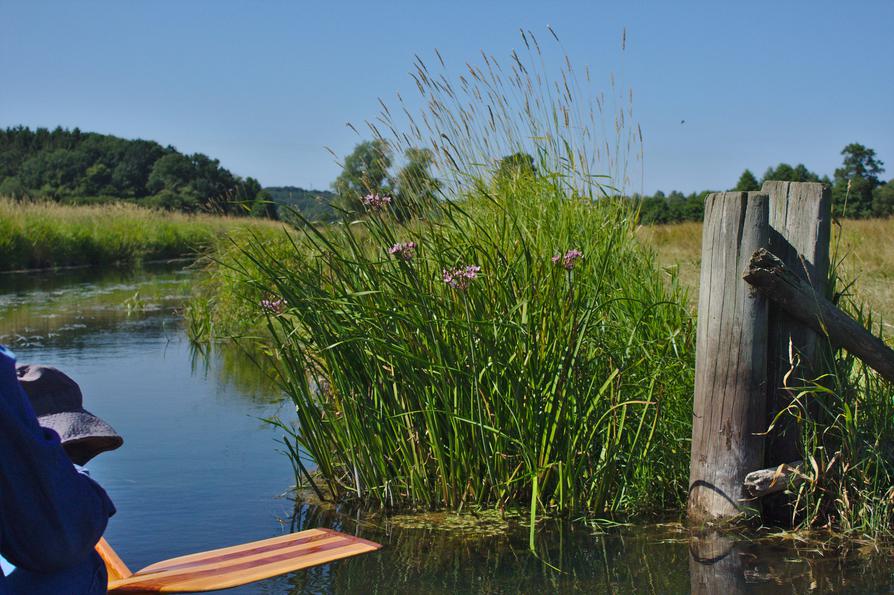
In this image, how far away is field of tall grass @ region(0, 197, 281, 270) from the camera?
23109 millimetres

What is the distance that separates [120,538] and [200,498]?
656 millimetres

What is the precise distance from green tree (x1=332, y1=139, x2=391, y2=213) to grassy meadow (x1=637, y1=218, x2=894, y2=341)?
1626mm

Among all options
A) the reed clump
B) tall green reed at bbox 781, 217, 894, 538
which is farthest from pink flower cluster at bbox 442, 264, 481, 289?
tall green reed at bbox 781, 217, 894, 538

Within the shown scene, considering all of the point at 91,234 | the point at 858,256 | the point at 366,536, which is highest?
the point at 91,234

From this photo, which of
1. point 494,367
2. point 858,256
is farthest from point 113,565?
point 858,256

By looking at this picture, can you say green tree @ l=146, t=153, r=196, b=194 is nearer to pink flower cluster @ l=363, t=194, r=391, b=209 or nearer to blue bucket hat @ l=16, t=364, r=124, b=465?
pink flower cluster @ l=363, t=194, r=391, b=209

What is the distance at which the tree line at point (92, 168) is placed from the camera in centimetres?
5147

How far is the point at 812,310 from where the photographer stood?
380cm

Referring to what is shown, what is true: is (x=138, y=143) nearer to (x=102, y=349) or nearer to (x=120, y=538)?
(x=102, y=349)

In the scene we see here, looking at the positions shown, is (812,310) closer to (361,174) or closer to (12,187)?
(361,174)

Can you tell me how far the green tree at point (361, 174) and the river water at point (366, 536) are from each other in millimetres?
1441

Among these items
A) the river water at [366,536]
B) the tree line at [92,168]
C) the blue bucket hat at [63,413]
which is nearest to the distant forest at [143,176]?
the tree line at [92,168]

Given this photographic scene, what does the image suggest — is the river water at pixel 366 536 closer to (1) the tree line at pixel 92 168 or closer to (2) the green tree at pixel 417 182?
(2) the green tree at pixel 417 182

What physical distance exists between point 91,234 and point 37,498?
26727mm
